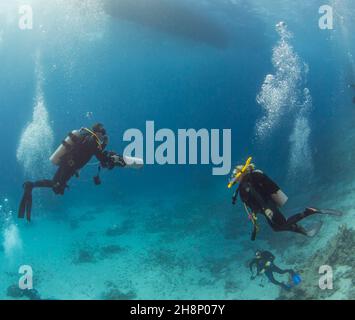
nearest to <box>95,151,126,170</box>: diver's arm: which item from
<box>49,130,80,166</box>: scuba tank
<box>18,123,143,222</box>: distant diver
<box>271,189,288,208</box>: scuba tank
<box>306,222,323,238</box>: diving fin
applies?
<box>18,123,143,222</box>: distant diver

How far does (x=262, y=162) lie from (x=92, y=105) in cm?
5281

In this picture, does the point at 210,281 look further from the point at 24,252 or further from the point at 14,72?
the point at 14,72

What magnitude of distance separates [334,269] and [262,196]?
6391 mm

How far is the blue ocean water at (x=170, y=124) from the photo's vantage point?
706 inches

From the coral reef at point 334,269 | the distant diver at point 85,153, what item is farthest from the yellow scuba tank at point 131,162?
the coral reef at point 334,269

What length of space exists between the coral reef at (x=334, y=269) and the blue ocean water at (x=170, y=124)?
113 centimetres

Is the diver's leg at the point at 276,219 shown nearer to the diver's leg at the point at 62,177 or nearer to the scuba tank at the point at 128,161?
the scuba tank at the point at 128,161

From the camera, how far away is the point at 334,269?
11953 mm

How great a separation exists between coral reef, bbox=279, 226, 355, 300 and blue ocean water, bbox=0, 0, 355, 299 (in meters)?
1.13

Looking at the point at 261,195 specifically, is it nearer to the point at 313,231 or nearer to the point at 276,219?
the point at 276,219

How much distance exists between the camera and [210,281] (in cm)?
1598

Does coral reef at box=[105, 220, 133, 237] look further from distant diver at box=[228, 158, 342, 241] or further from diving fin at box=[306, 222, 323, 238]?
distant diver at box=[228, 158, 342, 241]

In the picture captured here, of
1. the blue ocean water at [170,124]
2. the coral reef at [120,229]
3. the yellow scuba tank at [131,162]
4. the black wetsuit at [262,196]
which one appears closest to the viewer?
the black wetsuit at [262,196]
